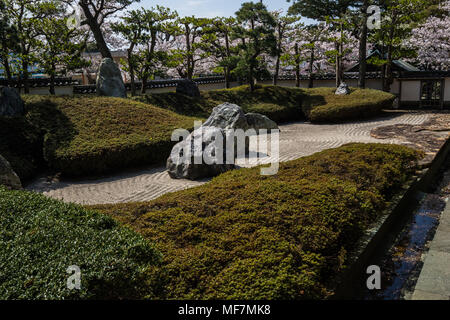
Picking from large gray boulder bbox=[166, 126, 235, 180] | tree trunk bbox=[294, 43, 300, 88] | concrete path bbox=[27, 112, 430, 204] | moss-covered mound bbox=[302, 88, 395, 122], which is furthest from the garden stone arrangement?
tree trunk bbox=[294, 43, 300, 88]

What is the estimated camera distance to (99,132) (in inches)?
374

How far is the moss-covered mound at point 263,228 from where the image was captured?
270 cm

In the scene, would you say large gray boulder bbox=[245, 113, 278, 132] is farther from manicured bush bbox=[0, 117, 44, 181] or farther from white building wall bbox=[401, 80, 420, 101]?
white building wall bbox=[401, 80, 420, 101]

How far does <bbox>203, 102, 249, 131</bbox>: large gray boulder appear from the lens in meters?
10.8

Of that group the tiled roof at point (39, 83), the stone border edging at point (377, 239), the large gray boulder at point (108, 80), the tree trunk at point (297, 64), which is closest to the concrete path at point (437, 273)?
the stone border edging at point (377, 239)

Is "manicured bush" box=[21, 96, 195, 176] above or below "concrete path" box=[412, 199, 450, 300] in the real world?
above

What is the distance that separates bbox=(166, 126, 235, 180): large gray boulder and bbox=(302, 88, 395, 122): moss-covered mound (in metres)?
7.92

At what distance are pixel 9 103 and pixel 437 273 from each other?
34.7 ft

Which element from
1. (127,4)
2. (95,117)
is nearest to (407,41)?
(127,4)

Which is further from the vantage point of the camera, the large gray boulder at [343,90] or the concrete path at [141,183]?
the large gray boulder at [343,90]

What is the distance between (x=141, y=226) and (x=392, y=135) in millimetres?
9545

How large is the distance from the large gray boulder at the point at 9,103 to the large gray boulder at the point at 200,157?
4.97m

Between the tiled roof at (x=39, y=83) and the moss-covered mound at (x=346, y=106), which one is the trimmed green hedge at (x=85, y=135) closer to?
the tiled roof at (x=39, y=83)

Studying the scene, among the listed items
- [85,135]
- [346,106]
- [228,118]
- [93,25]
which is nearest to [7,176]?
[85,135]
